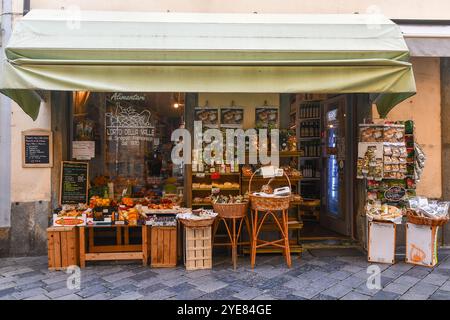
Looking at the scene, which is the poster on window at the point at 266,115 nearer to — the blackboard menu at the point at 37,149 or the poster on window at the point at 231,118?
the poster on window at the point at 231,118

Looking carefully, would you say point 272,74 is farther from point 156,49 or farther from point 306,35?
point 156,49

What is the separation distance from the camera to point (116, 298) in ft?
13.5

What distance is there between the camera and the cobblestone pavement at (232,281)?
13.9ft

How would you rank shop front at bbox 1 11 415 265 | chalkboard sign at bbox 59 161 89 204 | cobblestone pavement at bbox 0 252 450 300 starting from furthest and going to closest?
chalkboard sign at bbox 59 161 89 204 < shop front at bbox 1 11 415 265 < cobblestone pavement at bbox 0 252 450 300

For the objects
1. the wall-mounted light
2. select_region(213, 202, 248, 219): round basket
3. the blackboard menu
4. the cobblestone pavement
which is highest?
the wall-mounted light

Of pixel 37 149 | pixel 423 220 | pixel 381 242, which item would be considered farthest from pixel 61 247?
pixel 423 220

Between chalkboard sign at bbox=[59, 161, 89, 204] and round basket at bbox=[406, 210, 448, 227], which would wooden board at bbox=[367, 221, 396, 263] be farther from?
chalkboard sign at bbox=[59, 161, 89, 204]

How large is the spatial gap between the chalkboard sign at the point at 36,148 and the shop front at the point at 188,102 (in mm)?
129

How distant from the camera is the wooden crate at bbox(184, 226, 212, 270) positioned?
5086 mm

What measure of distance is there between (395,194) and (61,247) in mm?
5285

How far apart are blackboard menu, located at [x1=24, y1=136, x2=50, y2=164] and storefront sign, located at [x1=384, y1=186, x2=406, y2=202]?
5596 mm

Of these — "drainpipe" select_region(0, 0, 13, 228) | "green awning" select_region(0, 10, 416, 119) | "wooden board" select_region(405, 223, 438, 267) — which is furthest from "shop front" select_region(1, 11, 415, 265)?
"wooden board" select_region(405, 223, 438, 267)

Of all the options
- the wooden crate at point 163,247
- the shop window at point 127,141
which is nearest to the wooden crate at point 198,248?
the wooden crate at point 163,247

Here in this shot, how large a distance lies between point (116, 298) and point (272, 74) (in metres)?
3.26
